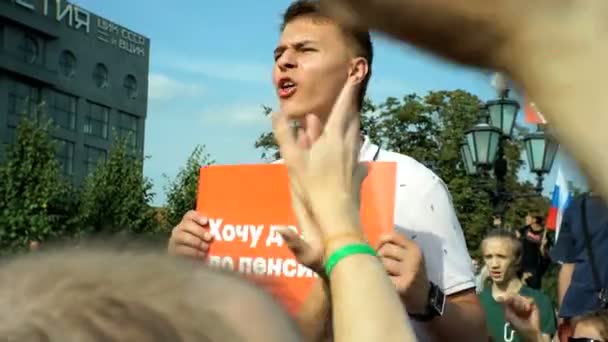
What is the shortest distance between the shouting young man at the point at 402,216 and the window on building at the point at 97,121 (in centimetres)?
7103

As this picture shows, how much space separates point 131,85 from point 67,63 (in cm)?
779

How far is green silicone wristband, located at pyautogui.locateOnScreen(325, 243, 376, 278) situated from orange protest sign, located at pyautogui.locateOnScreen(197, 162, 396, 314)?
843 mm

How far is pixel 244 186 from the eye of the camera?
2408mm

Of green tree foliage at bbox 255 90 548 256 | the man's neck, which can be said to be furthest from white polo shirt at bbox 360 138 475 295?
green tree foliage at bbox 255 90 548 256

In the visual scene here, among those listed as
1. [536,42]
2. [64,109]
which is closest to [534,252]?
[536,42]

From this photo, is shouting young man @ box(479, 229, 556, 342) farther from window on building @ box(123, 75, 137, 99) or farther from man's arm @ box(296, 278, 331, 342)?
window on building @ box(123, 75, 137, 99)

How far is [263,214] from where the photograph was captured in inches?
93.8

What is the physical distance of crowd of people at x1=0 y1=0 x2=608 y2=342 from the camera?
673 millimetres

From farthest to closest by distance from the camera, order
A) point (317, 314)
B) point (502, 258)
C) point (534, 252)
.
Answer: point (534, 252) < point (502, 258) < point (317, 314)

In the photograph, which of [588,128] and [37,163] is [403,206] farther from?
[37,163]

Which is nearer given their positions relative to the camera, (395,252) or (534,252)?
(395,252)

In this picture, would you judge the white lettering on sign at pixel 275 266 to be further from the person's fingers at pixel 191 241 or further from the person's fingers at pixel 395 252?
the person's fingers at pixel 395 252

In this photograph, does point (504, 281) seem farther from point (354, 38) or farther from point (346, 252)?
point (346, 252)

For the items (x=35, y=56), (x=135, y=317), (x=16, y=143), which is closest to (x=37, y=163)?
(x=16, y=143)
